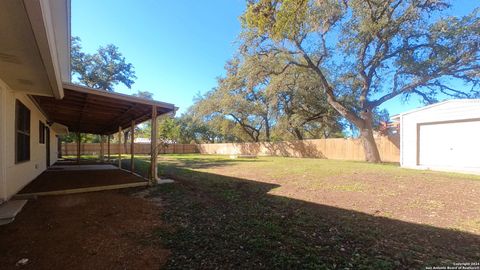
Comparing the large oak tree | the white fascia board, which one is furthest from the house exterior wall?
the large oak tree

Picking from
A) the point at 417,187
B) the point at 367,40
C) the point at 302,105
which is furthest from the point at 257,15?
the point at 302,105

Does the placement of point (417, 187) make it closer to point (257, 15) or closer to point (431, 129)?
point (257, 15)

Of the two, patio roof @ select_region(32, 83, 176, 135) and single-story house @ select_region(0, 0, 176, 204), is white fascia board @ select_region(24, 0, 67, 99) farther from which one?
patio roof @ select_region(32, 83, 176, 135)

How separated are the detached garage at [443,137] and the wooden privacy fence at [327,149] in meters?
4.20

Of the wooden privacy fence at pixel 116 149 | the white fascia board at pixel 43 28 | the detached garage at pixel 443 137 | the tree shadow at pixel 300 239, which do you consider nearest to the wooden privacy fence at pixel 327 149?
the detached garage at pixel 443 137

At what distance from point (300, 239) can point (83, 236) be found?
2.87 m

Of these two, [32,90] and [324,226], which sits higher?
[32,90]

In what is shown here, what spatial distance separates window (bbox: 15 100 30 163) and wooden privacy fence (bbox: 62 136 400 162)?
451 cm

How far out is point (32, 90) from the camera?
18.9 ft

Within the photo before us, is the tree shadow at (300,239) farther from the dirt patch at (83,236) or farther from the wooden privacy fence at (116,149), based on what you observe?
the wooden privacy fence at (116,149)

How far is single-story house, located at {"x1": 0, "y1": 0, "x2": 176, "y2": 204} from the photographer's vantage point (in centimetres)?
278

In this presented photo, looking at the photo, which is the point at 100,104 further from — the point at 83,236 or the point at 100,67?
the point at 100,67

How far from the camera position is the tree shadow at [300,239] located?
2734 millimetres

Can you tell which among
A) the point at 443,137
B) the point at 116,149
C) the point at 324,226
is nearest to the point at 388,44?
the point at 443,137
